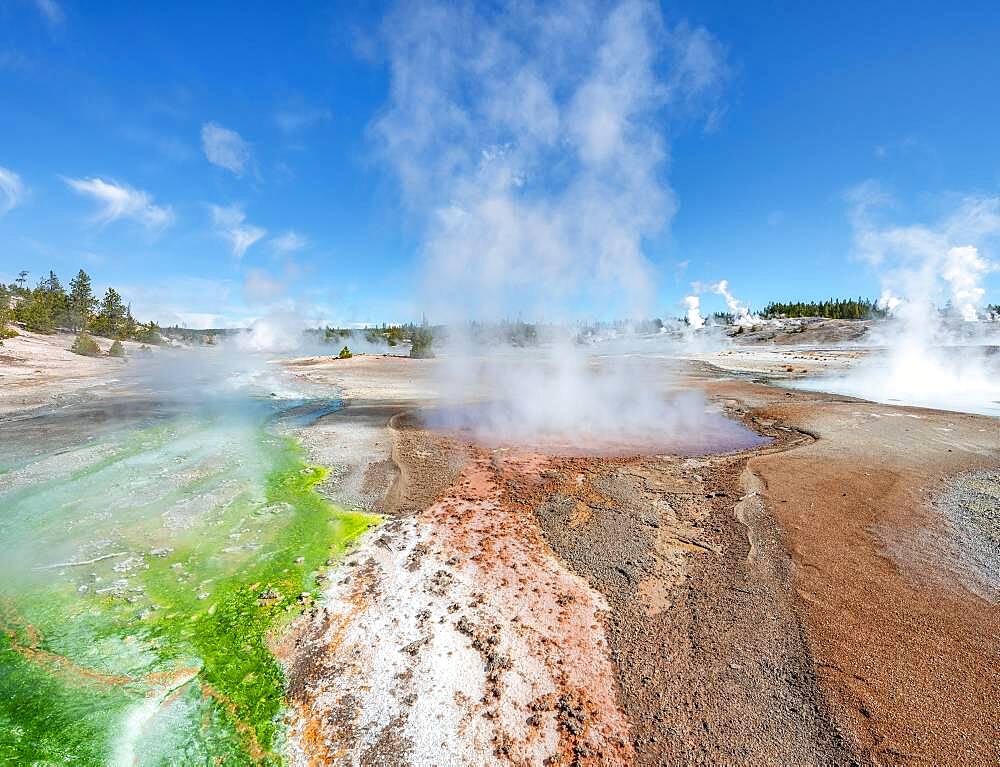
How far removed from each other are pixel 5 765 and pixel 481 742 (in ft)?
11.6

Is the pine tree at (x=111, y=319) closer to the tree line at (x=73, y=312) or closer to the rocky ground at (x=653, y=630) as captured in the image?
the tree line at (x=73, y=312)

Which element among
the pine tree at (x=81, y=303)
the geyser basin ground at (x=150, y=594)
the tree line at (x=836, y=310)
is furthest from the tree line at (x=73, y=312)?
the tree line at (x=836, y=310)

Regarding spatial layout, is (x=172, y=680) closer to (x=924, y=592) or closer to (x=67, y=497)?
(x=67, y=497)

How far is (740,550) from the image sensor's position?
6.38m

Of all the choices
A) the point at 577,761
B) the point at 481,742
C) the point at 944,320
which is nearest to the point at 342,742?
the point at 481,742

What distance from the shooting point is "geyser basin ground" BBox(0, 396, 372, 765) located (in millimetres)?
3594

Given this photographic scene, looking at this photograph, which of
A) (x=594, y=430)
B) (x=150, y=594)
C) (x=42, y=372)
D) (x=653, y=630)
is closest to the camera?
(x=653, y=630)

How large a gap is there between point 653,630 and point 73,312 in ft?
273

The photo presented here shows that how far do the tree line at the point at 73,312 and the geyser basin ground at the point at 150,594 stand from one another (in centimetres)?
5267

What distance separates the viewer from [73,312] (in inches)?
2377

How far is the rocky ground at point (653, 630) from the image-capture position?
137 inches

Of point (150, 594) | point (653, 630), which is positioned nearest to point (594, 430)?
point (653, 630)

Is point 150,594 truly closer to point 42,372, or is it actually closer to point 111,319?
point 42,372

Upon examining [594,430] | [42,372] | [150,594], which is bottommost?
[150,594]
